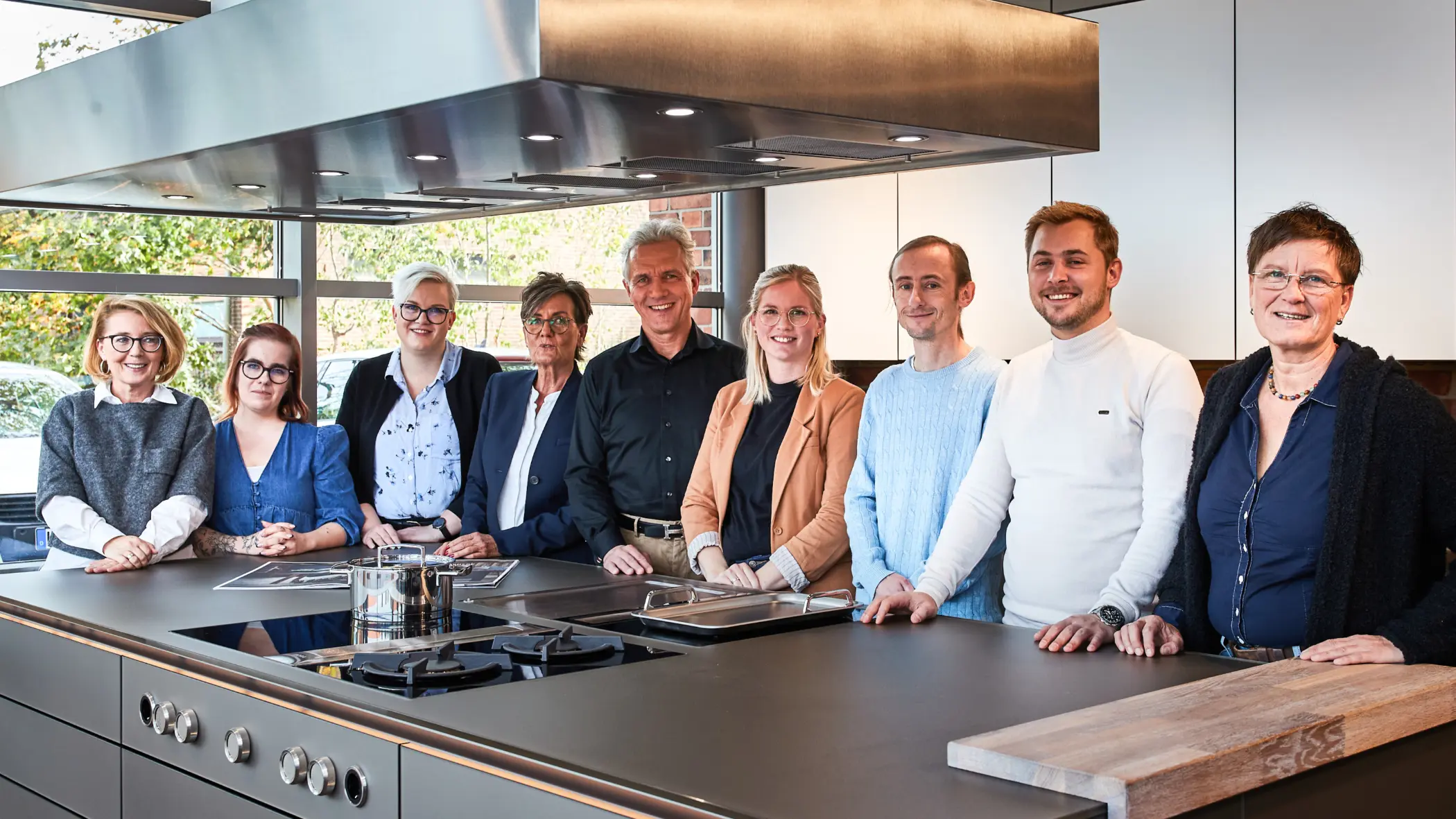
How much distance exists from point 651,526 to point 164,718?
60.0 inches

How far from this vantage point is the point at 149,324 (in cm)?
346

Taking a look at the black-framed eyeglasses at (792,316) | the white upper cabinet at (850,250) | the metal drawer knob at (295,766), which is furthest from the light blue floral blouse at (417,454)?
the metal drawer knob at (295,766)

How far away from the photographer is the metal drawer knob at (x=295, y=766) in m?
2.00

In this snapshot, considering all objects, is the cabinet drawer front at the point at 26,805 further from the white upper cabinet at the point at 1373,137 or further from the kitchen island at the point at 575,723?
the white upper cabinet at the point at 1373,137

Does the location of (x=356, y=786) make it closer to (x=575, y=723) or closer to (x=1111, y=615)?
(x=575, y=723)

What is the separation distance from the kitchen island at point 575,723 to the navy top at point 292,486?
27.6 inches

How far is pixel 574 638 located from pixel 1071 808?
1.07 m

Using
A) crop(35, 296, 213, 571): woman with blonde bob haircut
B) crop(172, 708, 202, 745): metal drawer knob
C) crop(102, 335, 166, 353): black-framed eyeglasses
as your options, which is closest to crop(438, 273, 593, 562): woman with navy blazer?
crop(35, 296, 213, 571): woman with blonde bob haircut

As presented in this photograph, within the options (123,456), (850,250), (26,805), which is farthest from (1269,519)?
(850,250)

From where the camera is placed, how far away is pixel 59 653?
8.82 ft

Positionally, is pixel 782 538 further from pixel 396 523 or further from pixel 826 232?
pixel 826 232

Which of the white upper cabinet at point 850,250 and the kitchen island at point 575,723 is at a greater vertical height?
the white upper cabinet at point 850,250

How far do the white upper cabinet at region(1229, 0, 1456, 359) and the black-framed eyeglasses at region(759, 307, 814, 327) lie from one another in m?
1.51

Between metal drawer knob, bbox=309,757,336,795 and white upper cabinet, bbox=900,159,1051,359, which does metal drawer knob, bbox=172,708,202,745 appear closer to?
metal drawer knob, bbox=309,757,336,795
